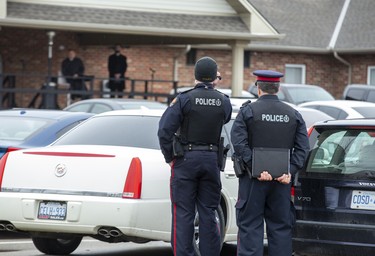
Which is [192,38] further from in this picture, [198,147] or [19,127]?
[198,147]

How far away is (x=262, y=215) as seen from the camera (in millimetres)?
8984

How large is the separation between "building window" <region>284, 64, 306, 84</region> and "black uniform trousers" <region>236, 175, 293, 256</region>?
26.8 meters

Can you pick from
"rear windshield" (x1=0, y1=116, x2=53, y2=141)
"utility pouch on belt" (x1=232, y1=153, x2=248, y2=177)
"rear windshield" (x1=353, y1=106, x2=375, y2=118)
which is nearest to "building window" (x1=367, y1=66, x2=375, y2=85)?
"rear windshield" (x1=353, y1=106, x2=375, y2=118)

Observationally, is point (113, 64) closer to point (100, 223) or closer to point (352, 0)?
point (352, 0)

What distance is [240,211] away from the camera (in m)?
8.95

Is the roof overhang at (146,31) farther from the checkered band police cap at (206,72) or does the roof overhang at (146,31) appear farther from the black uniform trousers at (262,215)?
the black uniform trousers at (262,215)

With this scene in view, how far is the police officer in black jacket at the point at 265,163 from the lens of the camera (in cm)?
887

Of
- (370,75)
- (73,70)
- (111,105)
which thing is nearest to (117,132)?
(111,105)

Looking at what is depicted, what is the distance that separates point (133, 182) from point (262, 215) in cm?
128

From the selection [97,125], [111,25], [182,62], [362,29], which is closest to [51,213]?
[97,125]

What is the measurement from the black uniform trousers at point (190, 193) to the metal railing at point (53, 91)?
15.2m

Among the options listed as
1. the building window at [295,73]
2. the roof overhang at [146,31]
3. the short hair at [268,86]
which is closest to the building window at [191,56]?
the building window at [295,73]

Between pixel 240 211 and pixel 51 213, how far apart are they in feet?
6.04

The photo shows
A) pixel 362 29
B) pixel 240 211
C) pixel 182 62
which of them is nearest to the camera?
pixel 240 211
